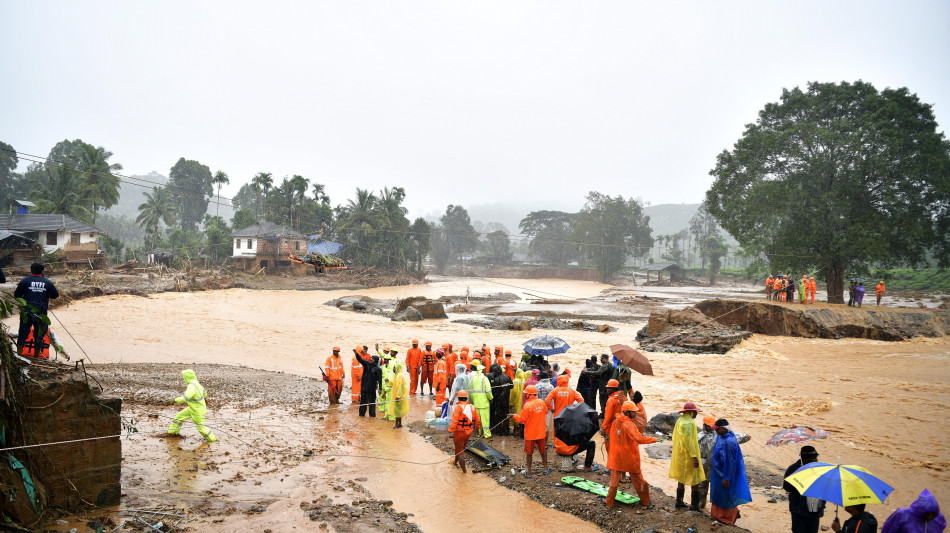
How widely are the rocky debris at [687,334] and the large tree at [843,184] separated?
778 centimetres

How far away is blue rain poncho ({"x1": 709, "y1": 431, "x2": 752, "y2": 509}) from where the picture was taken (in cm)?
588

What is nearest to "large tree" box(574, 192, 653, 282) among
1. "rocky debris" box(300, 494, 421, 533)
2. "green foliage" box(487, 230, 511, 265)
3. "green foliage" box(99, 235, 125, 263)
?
"green foliage" box(487, 230, 511, 265)

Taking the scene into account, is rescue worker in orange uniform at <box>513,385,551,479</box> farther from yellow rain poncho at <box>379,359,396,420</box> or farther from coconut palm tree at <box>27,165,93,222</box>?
coconut palm tree at <box>27,165,93,222</box>

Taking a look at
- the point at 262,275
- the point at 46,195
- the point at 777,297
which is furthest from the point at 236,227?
the point at 777,297

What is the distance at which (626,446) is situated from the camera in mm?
6539

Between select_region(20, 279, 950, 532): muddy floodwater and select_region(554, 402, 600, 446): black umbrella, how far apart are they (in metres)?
1.13

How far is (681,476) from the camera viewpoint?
644 centimetres

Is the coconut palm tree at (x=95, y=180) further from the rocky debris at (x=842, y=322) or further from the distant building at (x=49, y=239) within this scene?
the rocky debris at (x=842, y=322)

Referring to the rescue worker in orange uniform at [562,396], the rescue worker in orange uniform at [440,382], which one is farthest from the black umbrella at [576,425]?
the rescue worker in orange uniform at [440,382]

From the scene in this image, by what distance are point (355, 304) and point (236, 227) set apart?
35088 millimetres

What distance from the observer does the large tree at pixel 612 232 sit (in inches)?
3049

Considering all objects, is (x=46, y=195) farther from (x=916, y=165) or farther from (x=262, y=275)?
(x=916, y=165)

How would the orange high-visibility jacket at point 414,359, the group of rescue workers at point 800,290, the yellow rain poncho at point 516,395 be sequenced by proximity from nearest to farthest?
the yellow rain poncho at point 516,395 < the orange high-visibility jacket at point 414,359 < the group of rescue workers at point 800,290

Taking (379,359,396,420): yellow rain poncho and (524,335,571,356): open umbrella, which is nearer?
(379,359,396,420): yellow rain poncho
